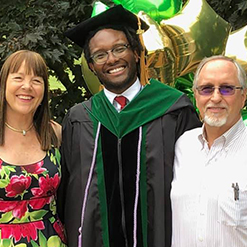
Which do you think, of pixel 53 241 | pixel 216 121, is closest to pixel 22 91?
pixel 53 241

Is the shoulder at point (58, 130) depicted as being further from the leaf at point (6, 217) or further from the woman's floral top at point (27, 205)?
the leaf at point (6, 217)

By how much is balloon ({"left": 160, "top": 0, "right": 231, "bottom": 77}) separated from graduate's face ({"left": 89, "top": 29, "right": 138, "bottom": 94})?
970 millimetres

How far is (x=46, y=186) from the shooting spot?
2.69m

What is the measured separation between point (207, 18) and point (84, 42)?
3.91 feet

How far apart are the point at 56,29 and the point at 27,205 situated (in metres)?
2.53

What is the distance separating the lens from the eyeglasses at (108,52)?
9.59ft

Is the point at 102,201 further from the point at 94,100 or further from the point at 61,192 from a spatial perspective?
the point at 94,100

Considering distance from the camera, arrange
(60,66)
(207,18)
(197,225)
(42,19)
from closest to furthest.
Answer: (197,225)
(207,18)
(42,19)
(60,66)

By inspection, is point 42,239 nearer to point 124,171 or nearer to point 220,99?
point 124,171

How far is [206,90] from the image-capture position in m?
2.42

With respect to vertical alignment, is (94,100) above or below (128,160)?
above

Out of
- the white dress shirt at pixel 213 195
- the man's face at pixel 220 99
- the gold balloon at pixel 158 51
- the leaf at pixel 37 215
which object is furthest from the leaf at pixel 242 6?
the leaf at pixel 37 215

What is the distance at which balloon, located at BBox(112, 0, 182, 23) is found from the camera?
13.4 feet

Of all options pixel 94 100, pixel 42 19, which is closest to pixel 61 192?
pixel 94 100
